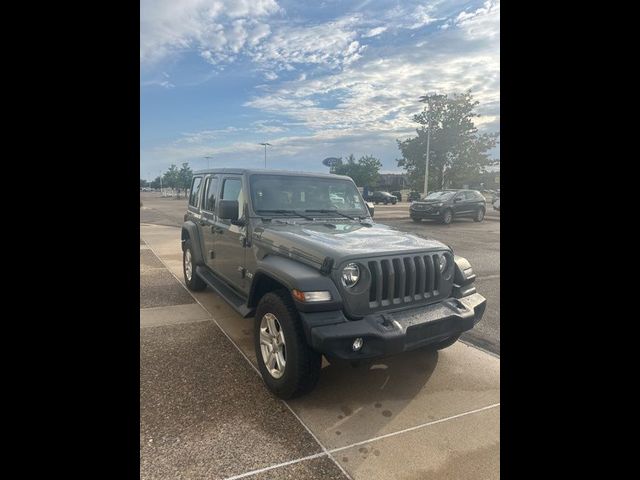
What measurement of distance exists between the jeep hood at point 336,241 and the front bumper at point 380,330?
452 millimetres

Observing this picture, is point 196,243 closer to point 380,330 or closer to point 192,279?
point 192,279

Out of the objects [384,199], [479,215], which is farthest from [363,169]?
[479,215]

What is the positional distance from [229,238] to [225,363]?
1.41 metres

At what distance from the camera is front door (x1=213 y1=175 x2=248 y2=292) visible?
4.10 metres

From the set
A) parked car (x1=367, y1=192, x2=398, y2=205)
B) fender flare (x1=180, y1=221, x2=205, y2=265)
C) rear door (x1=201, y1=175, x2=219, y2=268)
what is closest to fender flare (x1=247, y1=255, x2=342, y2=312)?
rear door (x1=201, y1=175, x2=219, y2=268)

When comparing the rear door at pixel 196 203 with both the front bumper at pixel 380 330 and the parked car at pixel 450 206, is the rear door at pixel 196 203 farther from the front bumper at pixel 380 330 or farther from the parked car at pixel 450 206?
the parked car at pixel 450 206

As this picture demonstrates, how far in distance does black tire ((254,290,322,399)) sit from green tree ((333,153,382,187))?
3716cm

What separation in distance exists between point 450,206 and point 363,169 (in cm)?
2363

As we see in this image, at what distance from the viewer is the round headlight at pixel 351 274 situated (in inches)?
112

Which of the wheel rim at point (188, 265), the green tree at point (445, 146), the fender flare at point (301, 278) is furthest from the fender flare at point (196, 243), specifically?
the green tree at point (445, 146)

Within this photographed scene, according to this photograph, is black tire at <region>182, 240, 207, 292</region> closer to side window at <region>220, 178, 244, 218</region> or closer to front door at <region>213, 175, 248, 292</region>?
front door at <region>213, 175, 248, 292</region>
